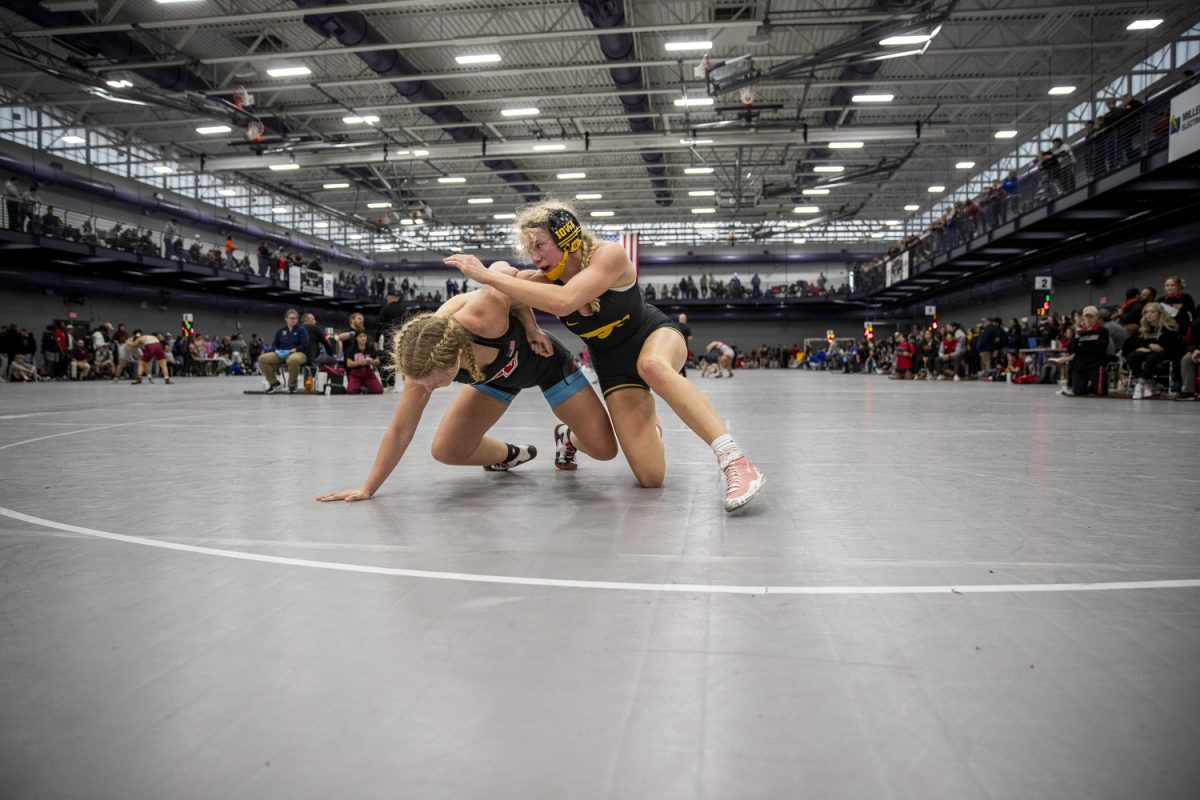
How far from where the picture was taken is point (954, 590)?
191cm

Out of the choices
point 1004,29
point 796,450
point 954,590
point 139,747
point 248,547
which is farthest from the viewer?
point 1004,29

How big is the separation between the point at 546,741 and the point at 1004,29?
22.5 metres

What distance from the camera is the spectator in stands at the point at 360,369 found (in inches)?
493

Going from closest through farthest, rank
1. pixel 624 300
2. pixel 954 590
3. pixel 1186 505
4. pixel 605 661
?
1. pixel 605 661
2. pixel 954 590
3. pixel 1186 505
4. pixel 624 300

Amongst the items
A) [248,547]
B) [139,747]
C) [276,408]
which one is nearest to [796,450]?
[248,547]

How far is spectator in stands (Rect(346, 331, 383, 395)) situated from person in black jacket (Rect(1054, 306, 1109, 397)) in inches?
473

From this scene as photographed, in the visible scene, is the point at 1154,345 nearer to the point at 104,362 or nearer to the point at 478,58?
the point at 478,58

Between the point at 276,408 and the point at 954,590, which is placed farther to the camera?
the point at 276,408

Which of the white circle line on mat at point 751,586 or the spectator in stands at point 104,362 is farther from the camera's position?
the spectator in stands at point 104,362

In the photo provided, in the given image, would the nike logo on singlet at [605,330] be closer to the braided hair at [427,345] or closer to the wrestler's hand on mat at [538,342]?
the wrestler's hand on mat at [538,342]

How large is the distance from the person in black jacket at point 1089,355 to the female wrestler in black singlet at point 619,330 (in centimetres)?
1057

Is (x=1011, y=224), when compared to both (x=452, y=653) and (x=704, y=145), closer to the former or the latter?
(x=704, y=145)

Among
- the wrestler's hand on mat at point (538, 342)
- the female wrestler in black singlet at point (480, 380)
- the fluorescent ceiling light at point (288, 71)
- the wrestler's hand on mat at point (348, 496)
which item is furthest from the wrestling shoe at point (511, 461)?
the fluorescent ceiling light at point (288, 71)

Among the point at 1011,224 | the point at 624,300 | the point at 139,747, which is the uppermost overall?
the point at 1011,224
